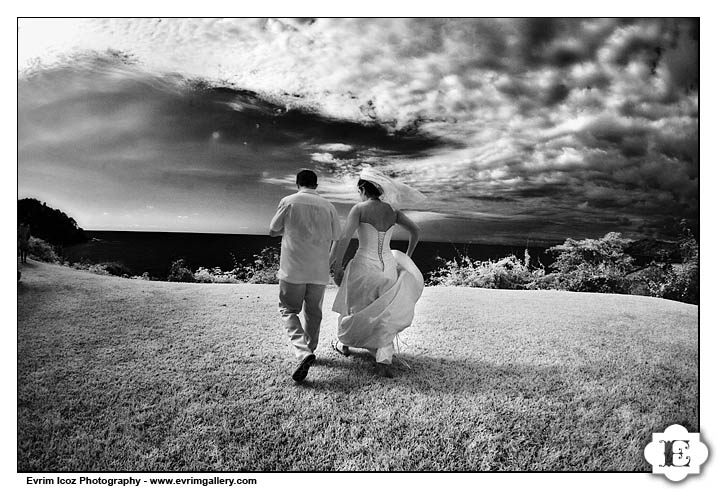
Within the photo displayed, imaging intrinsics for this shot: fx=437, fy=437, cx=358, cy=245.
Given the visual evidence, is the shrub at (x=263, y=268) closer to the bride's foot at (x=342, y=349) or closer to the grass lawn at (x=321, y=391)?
the grass lawn at (x=321, y=391)

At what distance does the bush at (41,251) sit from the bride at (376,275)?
278cm

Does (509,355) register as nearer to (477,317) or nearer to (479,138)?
(477,317)

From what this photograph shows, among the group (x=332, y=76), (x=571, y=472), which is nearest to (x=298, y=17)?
(x=332, y=76)

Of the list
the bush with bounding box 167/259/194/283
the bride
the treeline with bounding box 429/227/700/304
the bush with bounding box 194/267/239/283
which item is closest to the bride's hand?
the bride

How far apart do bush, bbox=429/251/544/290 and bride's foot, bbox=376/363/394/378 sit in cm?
298

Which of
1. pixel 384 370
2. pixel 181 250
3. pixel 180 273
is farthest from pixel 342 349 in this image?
pixel 180 273

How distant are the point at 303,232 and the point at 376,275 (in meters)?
0.64

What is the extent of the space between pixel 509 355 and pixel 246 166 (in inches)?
127

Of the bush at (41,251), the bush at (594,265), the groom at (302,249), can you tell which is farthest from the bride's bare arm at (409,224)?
the bush at (41,251)

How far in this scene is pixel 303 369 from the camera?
311 cm

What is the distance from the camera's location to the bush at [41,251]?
3979 mm

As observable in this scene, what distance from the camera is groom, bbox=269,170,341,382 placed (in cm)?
313

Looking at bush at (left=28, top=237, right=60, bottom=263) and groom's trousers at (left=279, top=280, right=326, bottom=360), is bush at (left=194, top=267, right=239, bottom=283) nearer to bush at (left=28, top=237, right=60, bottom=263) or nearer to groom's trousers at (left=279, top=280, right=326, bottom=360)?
bush at (left=28, top=237, right=60, bottom=263)

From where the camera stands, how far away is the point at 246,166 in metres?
4.69
